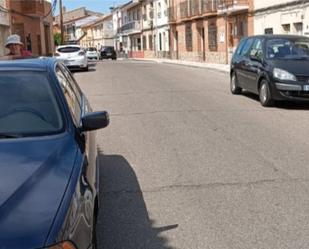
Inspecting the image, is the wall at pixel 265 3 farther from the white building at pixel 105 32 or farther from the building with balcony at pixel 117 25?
the white building at pixel 105 32

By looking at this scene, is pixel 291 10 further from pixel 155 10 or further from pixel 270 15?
pixel 155 10

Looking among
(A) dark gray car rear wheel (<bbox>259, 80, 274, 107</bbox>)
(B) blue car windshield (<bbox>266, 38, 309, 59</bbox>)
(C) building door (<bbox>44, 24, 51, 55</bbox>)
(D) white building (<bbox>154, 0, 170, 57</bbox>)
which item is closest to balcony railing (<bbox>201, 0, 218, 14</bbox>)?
(D) white building (<bbox>154, 0, 170, 57</bbox>)

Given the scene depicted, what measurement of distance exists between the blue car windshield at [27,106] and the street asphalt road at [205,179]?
1055 mm

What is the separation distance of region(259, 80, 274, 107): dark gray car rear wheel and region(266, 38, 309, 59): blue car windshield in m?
0.68

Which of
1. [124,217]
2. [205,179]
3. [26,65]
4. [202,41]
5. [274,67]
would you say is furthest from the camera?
[202,41]

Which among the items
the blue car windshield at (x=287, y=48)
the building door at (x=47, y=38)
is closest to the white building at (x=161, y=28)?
the building door at (x=47, y=38)

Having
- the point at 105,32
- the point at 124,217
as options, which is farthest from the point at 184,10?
the point at 105,32

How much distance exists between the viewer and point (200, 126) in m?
9.75

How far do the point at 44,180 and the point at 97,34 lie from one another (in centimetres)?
10325

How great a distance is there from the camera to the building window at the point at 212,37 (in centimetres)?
3908

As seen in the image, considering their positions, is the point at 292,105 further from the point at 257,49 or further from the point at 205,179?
the point at 205,179

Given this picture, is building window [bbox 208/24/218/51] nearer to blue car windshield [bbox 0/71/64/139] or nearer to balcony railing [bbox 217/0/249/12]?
balcony railing [bbox 217/0/249/12]

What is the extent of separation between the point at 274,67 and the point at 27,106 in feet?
27.3

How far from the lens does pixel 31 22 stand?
1563 inches
